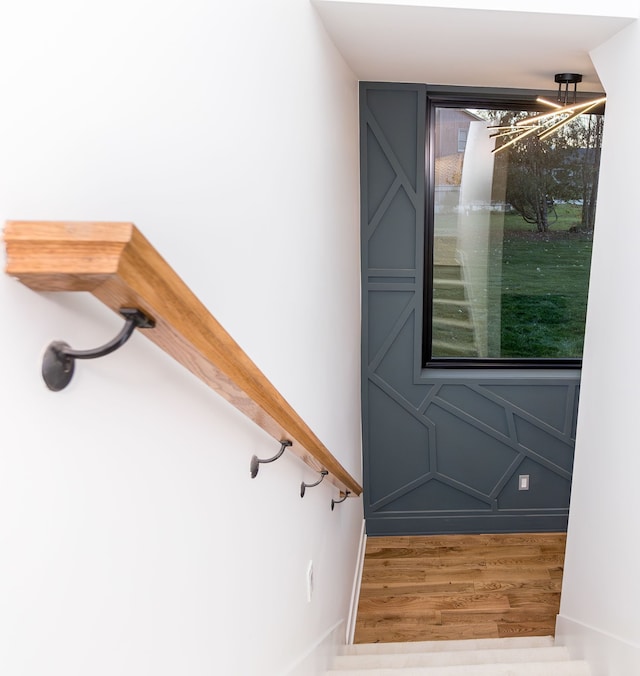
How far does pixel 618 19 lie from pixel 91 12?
2.01m

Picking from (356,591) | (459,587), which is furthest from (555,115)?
(356,591)

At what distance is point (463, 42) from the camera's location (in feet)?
8.44

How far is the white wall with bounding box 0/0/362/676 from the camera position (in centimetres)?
58

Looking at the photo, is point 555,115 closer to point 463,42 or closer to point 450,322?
point 463,42

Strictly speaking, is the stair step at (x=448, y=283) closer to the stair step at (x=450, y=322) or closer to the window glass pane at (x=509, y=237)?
the window glass pane at (x=509, y=237)

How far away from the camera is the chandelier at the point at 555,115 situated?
9.47 ft

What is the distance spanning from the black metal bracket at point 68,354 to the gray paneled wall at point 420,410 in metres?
3.16

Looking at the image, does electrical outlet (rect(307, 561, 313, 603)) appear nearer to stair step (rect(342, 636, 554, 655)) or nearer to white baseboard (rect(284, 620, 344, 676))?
white baseboard (rect(284, 620, 344, 676))

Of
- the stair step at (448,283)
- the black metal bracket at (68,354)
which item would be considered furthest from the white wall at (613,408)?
the black metal bracket at (68,354)

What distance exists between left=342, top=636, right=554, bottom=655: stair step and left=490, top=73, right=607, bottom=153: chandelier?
2484mm

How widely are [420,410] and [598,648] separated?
71.8 inches

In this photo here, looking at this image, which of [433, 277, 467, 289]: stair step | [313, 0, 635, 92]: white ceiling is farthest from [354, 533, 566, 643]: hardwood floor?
[313, 0, 635, 92]: white ceiling

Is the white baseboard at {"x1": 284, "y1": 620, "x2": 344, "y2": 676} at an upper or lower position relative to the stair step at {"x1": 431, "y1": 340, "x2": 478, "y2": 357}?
lower

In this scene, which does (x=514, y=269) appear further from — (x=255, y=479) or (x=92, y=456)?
(x=92, y=456)
